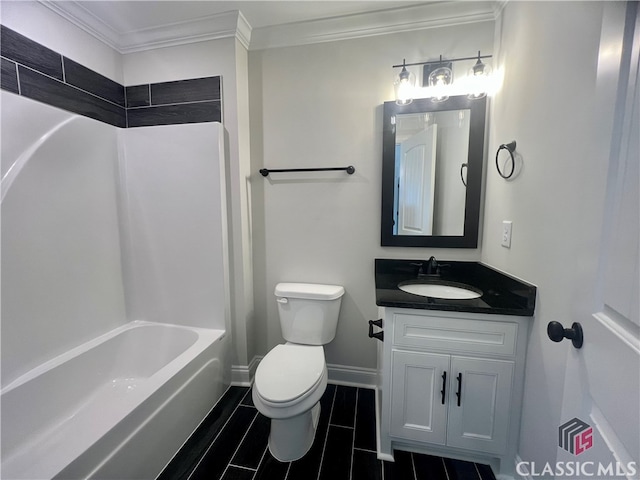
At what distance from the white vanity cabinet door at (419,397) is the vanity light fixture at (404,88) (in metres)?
1.42

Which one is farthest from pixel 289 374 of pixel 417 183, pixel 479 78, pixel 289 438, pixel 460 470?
pixel 479 78

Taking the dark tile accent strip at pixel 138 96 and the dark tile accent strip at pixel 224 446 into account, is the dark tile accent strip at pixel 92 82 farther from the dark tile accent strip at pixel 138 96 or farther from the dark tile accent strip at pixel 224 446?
the dark tile accent strip at pixel 224 446

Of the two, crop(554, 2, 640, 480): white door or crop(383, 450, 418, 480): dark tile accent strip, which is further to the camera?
crop(383, 450, 418, 480): dark tile accent strip

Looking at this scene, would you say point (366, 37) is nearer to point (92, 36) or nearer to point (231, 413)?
point (92, 36)

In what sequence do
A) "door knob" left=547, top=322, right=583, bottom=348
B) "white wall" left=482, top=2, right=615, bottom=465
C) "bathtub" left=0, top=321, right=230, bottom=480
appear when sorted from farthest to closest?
"bathtub" left=0, top=321, right=230, bottom=480
"white wall" left=482, top=2, right=615, bottom=465
"door knob" left=547, top=322, right=583, bottom=348

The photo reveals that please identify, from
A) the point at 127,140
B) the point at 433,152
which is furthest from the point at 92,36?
the point at 433,152

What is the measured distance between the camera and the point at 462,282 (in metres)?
1.57

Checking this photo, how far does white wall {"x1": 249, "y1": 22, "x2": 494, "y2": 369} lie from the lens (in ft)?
5.39

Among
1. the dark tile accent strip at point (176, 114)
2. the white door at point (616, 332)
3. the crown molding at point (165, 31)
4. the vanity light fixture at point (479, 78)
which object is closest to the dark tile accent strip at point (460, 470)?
the white door at point (616, 332)

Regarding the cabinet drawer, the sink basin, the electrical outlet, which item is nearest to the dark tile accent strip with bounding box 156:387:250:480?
the cabinet drawer

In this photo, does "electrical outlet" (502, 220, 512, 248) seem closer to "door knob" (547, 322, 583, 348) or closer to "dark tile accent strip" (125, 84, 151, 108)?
"door knob" (547, 322, 583, 348)

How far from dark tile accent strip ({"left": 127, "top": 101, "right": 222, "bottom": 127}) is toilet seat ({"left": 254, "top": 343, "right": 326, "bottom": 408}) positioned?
155 cm

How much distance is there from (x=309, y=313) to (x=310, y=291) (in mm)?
143

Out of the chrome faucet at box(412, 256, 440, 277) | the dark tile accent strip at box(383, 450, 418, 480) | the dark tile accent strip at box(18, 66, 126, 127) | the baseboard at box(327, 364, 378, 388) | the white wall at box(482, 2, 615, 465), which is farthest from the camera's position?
the baseboard at box(327, 364, 378, 388)
